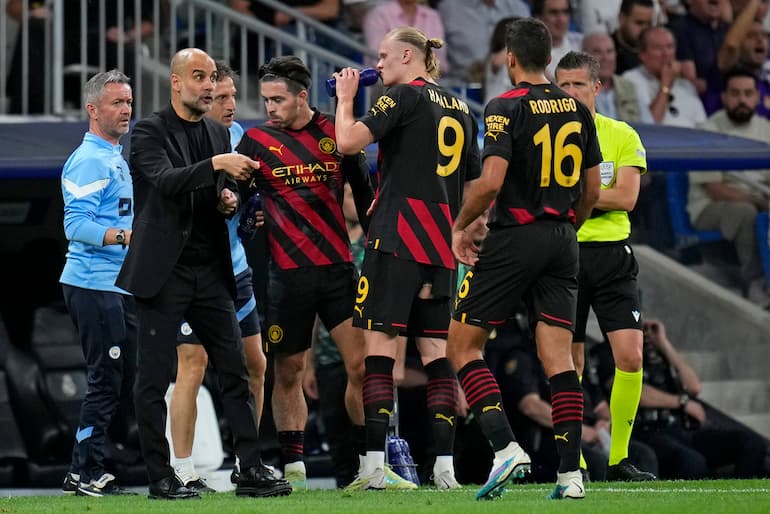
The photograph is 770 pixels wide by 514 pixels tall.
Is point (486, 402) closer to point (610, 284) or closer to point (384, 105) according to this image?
point (384, 105)

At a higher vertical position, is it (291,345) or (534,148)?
(534,148)

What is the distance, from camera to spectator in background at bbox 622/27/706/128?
1344 cm

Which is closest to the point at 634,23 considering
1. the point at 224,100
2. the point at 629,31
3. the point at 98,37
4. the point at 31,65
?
the point at 629,31

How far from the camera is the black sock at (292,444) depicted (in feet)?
25.0

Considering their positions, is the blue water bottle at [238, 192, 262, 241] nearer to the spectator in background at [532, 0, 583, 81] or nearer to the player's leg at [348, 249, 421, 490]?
the player's leg at [348, 249, 421, 490]

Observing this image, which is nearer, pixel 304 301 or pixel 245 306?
pixel 304 301

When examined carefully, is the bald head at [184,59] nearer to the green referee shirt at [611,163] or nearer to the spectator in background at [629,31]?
the green referee shirt at [611,163]

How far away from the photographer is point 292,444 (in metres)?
7.64

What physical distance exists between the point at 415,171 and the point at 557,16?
639 cm

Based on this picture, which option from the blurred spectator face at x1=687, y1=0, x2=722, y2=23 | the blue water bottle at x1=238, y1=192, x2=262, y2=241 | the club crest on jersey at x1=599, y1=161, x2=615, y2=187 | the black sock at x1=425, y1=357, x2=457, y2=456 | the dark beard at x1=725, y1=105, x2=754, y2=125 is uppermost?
the blurred spectator face at x1=687, y1=0, x2=722, y2=23

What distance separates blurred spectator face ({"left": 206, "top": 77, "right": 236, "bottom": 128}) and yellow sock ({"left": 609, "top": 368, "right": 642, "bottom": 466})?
2477 mm

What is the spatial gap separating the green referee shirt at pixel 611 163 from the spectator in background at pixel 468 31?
4.56 meters

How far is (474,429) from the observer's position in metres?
9.86

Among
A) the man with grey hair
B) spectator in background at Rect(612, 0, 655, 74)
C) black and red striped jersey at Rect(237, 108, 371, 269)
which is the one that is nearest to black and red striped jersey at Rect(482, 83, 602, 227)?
black and red striped jersey at Rect(237, 108, 371, 269)
